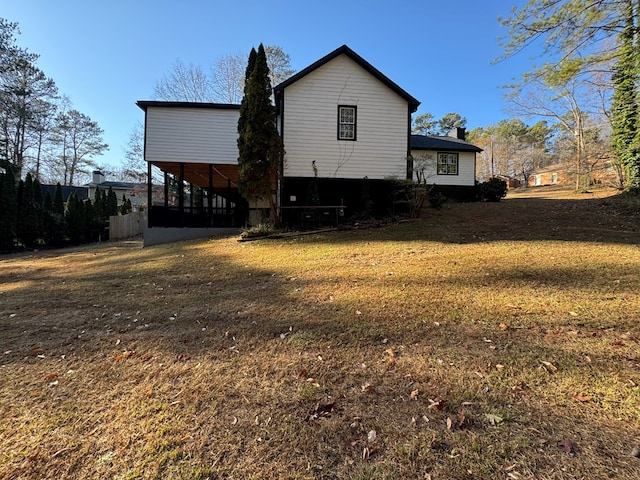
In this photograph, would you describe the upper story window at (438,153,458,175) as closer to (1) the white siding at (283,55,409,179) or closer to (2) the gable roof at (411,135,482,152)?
(2) the gable roof at (411,135,482,152)

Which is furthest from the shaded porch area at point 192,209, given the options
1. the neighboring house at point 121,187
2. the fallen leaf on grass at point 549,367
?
the neighboring house at point 121,187

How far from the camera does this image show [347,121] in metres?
13.0

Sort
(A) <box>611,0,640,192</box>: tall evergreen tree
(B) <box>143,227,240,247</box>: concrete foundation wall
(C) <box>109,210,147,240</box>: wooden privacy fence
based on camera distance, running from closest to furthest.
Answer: (A) <box>611,0,640,192</box>: tall evergreen tree
(B) <box>143,227,240,247</box>: concrete foundation wall
(C) <box>109,210,147,240</box>: wooden privacy fence

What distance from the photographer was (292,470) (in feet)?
6.70

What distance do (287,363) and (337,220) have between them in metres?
8.84

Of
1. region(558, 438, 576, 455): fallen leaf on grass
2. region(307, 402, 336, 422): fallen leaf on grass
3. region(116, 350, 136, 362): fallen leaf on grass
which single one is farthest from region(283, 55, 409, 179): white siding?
region(558, 438, 576, 455): fallen leaf on grass

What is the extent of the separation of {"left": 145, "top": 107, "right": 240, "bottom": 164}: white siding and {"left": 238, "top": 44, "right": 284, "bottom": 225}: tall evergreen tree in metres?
2.70

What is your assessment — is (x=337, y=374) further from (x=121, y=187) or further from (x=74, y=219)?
(x=121, y=187)

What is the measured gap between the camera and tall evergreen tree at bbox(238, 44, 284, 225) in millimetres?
10797

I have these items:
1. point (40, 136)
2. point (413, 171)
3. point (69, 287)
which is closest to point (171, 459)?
point (69, 287)

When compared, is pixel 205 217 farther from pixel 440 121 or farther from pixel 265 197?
pixel 440 121

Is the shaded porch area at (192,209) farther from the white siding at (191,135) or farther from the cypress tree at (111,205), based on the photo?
the cypress tree at (111,205)

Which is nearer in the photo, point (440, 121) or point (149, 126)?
point (149, 126)

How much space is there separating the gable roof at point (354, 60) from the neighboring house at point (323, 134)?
35 mm
